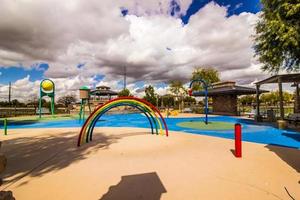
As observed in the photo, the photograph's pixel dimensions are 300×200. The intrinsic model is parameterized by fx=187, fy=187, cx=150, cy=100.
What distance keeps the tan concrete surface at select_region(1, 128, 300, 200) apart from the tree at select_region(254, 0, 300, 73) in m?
6.04

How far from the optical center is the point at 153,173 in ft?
16.0

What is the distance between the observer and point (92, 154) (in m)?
6.87

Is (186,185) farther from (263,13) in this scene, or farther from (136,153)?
(263,13)

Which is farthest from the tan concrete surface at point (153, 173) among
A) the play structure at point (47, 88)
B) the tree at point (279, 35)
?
the play structure at point (47, 88)

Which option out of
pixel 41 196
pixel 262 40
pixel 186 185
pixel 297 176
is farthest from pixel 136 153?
pixel 262 40

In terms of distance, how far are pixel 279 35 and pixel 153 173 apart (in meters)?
9.94

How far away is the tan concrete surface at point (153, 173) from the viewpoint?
3.79m

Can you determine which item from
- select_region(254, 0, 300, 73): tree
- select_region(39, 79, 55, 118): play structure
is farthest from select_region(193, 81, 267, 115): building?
select_region(39, 79, 55, 118): play structure

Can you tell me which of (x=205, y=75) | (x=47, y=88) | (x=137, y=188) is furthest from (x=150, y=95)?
(x=137, y=188)

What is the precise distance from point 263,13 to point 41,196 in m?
14.5

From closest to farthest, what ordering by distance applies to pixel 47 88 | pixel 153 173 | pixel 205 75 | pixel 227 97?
pixel 153 173 < pixel 227 97 < pixel 47 88 < pixel 205 75

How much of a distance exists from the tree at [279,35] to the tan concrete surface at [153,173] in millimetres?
6037

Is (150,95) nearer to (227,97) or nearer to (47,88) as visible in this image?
(227,97)

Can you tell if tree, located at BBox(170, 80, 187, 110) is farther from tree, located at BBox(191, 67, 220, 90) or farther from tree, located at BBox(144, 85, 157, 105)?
tree, located at BBox(144, 85, 157, 105)
